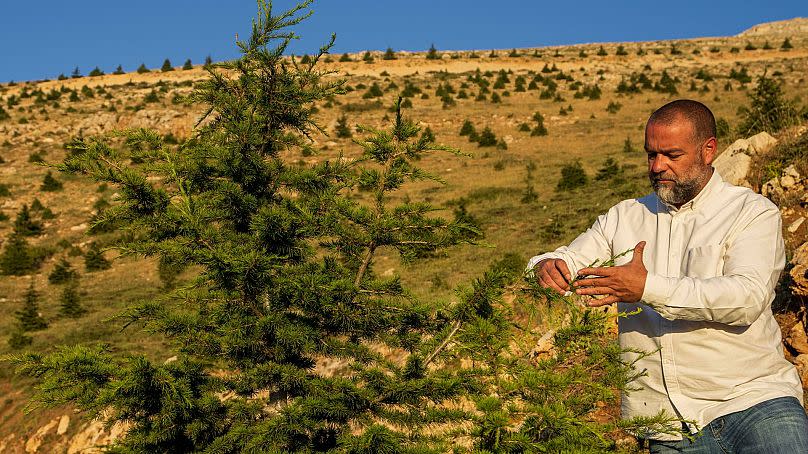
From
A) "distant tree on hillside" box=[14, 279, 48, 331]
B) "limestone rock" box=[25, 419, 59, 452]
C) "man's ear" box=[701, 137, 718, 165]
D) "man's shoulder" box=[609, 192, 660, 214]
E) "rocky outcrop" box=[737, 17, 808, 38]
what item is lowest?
"limestone rock" box=[25, 419, 59, 452]

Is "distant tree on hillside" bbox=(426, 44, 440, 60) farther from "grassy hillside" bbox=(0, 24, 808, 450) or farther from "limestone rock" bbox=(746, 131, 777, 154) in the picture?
"limestone rock" bbox=(746, 131, 777, 154)

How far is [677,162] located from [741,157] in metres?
8.65

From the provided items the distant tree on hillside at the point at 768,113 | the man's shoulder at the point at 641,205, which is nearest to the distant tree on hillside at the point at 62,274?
the man's shoulder at the point at 641,205

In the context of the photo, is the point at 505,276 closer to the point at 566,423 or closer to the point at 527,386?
the point at 527,386

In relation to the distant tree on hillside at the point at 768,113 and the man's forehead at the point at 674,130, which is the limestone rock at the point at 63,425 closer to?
the man's forehead at the point at 674,130

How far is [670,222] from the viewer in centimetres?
247

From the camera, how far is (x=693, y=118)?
7.59 ft

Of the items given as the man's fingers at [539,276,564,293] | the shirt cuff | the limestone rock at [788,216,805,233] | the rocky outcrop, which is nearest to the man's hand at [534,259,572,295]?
the man's fingers at [539,276,564,293]

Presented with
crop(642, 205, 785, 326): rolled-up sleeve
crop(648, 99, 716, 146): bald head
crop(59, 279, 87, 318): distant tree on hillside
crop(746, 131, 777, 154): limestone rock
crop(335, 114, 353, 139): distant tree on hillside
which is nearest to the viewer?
crop(642, 205, 785, 326): rolled-up sleeve

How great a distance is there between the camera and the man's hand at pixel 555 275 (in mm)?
2424

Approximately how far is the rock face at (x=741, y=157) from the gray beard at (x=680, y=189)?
7907 millimetres

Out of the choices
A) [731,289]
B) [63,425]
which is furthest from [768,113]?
[63,425]

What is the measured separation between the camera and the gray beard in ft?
7.79

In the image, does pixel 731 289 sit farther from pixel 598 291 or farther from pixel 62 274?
pixel 62 274
